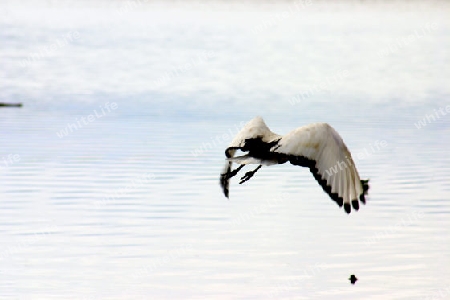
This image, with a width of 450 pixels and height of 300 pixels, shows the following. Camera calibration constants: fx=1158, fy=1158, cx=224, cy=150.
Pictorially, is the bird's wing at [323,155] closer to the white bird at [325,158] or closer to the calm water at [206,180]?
the white bird at [325,158]

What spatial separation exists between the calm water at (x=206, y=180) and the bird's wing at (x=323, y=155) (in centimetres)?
104

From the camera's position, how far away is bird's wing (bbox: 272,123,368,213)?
11.1 m

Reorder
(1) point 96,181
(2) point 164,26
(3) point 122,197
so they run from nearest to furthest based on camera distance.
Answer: (3) point 122,197, (1) point 96,181, (2) point 164,26

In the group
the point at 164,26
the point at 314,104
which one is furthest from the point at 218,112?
the point at 164,26

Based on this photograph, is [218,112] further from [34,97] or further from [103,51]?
[103,51]

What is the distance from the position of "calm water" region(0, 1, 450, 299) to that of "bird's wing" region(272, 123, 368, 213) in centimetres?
104

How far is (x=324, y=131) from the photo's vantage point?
37.0 ft

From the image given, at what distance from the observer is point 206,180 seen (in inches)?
663

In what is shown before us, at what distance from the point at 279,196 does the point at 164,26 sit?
139ft

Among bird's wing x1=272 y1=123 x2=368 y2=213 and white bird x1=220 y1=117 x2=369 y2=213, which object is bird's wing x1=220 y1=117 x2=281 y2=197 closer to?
white bird x1=220 y1=117 x2=369 y2=213

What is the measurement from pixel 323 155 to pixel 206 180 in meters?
5.73

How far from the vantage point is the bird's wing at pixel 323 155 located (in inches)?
436

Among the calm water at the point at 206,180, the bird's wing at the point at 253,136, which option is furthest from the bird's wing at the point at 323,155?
the calm water at the point at 206,180

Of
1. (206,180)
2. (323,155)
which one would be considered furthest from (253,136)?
(206,180)
